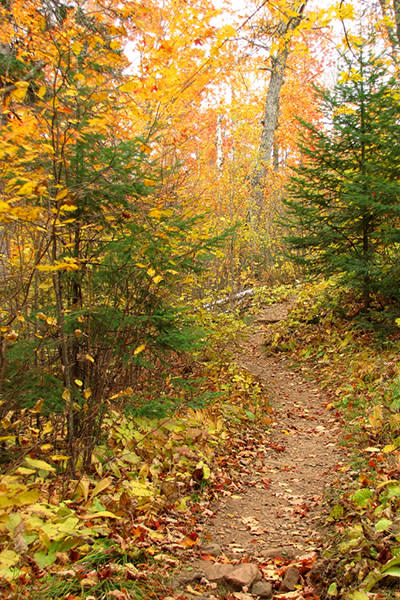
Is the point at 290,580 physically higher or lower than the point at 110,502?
lower

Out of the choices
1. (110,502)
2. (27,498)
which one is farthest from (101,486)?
(27,498)

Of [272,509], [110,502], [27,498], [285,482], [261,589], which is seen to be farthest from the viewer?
[285,482]

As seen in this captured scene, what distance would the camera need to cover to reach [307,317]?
9.85 metres

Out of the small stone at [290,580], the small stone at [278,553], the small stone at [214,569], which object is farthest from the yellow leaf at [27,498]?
the small stone at [278,553]

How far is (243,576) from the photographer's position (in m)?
2.66

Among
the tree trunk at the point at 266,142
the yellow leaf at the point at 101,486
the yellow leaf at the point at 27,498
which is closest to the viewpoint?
the yellow leaf at the point at 27,498

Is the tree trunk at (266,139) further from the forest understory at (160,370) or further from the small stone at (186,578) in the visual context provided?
the small stone at (186,578)

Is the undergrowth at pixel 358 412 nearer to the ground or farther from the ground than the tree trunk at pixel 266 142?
nearer to the ground

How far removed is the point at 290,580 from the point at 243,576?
11.6 inches

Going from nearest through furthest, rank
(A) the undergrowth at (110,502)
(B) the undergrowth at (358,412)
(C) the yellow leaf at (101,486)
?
1. (A) the undergrowth at (110,502)
2. (B) the undergrowth at (358,412)
3. (C) the yellow leaf at (101,486)

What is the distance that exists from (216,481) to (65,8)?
7612 mm

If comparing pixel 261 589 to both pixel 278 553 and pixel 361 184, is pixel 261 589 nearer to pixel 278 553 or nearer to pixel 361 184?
pixel 278 553

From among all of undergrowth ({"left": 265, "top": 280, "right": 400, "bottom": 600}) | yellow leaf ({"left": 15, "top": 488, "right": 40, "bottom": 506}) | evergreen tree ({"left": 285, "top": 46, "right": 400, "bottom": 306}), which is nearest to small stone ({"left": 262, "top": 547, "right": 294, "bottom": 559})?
undergrowth ({"left": 265, "top": 280, "right": 400, "bottom": 600})

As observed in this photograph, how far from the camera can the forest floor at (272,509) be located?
2660mm
